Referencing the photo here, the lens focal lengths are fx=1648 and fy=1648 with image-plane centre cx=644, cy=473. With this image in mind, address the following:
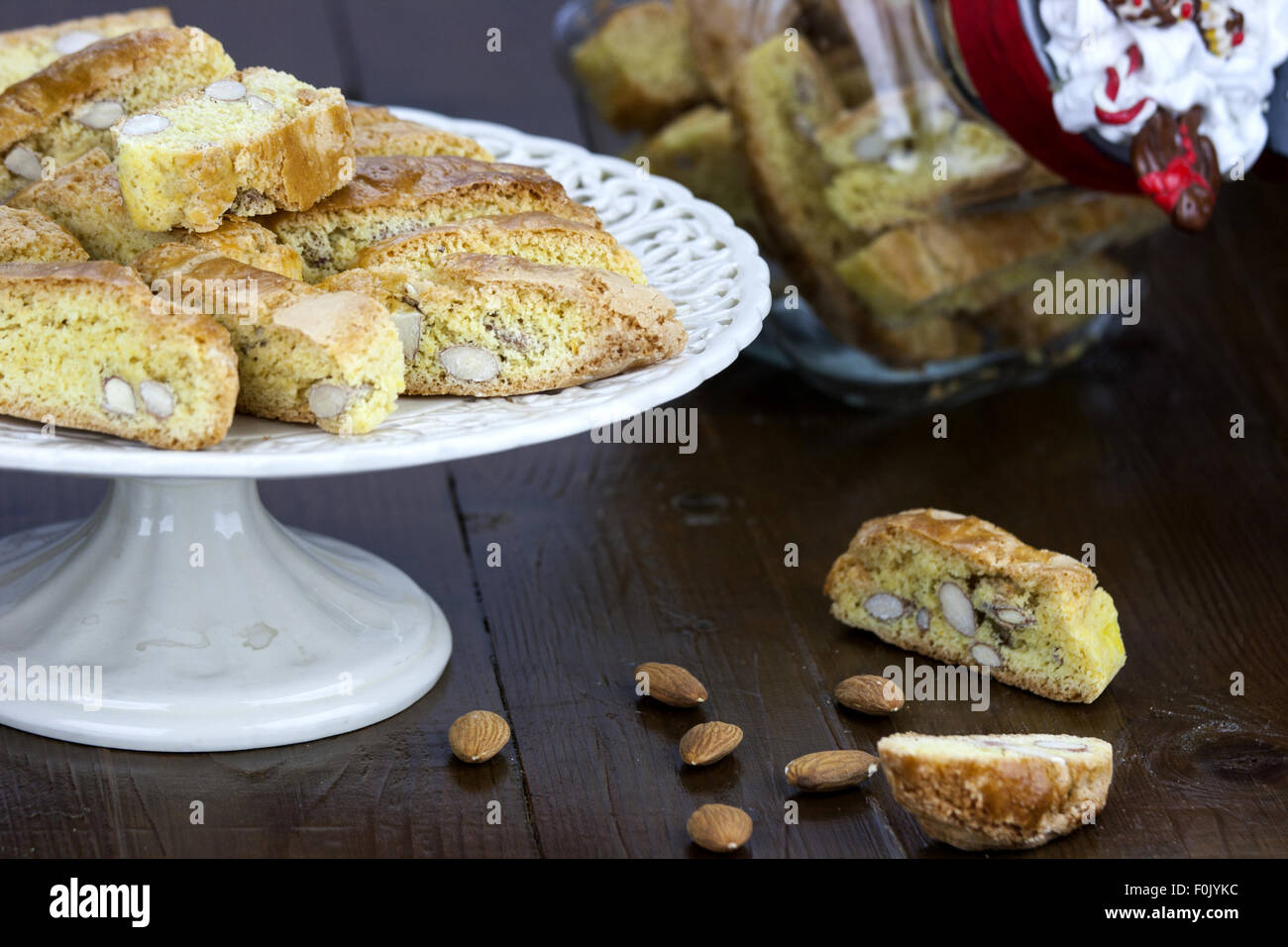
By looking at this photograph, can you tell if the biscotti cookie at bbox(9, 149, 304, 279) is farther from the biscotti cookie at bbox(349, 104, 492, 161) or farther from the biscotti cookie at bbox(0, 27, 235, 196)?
the biscotti cookie at bbox(349, 104, 492, 161)

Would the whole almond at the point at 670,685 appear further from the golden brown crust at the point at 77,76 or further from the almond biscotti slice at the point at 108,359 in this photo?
the golden brown crust at the point at 77,76

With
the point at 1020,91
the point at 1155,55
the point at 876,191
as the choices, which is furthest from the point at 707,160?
the point at 1155,55

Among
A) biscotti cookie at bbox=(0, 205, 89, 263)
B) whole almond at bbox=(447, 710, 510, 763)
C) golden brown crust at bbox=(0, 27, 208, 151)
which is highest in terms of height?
golden brown crust at bbox=(0, 27, 208, 151)

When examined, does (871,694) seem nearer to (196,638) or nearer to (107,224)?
(196,638)

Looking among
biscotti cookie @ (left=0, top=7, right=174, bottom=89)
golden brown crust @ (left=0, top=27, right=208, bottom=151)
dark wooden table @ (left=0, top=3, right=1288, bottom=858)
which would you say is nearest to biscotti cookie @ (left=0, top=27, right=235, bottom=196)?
golden brown crust @ (left=0, top=27, right=208, bottom=151)

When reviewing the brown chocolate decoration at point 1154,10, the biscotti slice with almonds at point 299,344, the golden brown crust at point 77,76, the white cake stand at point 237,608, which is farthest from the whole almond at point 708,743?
the brown chocolate decoration at point 1154,10

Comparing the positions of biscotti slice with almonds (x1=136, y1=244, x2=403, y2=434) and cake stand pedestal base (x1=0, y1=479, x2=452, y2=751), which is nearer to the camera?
biscotti slice with almonds (x1=136, y1=244, x2=403, y2=434)

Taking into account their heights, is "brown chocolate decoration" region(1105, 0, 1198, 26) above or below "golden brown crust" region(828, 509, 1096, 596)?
above
